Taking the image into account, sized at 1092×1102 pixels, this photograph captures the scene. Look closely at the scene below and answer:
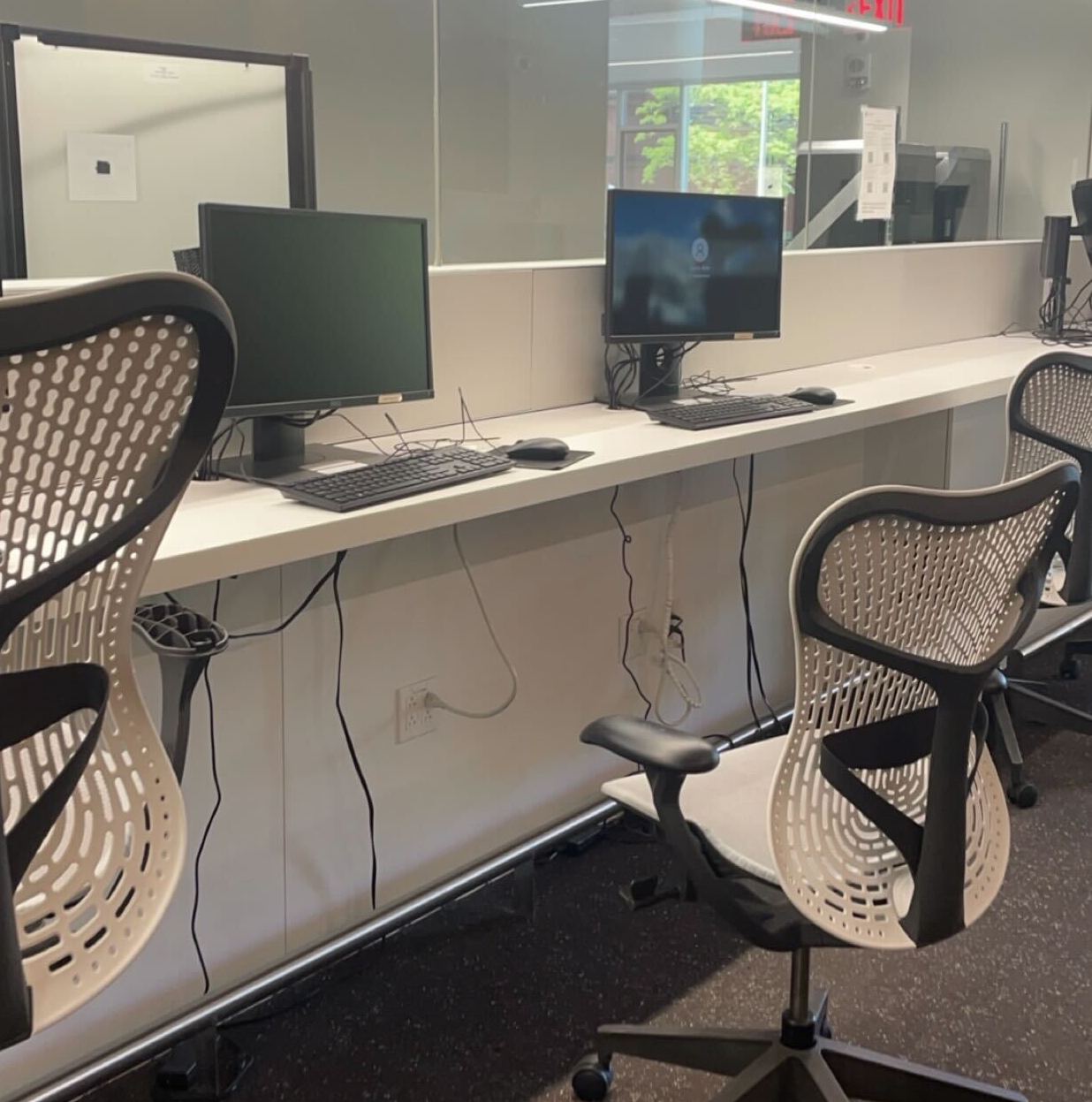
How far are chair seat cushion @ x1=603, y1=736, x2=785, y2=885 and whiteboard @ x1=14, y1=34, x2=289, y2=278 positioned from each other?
6.17ft

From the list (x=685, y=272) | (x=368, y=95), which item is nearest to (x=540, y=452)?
(x=685, y=272)

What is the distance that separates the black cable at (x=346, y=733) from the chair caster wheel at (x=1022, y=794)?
1.44 meters

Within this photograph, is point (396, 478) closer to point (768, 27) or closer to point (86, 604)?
point (86, 604)

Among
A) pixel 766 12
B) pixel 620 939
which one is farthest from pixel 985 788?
pixel 766 12

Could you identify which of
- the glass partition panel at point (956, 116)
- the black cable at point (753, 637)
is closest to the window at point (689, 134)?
the glass partition panel at point (956, 116)

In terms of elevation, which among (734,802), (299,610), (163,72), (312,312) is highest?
(163,72)

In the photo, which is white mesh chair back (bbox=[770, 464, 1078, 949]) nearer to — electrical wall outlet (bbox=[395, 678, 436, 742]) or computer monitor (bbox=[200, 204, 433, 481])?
computer monitor (bbox=[200, 204, 433, 481])

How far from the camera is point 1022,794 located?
9.29 ft

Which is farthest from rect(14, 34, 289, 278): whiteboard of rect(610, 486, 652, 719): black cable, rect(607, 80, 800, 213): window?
rect(607, 80, 800, 213): window

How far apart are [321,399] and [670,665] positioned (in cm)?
126

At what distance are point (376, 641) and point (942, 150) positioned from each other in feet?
11.3

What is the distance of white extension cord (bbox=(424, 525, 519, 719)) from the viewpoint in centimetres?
240

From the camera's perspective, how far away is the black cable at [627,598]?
2.73m

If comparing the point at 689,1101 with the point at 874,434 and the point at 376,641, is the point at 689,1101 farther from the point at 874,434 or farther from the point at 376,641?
the point at 874,434
